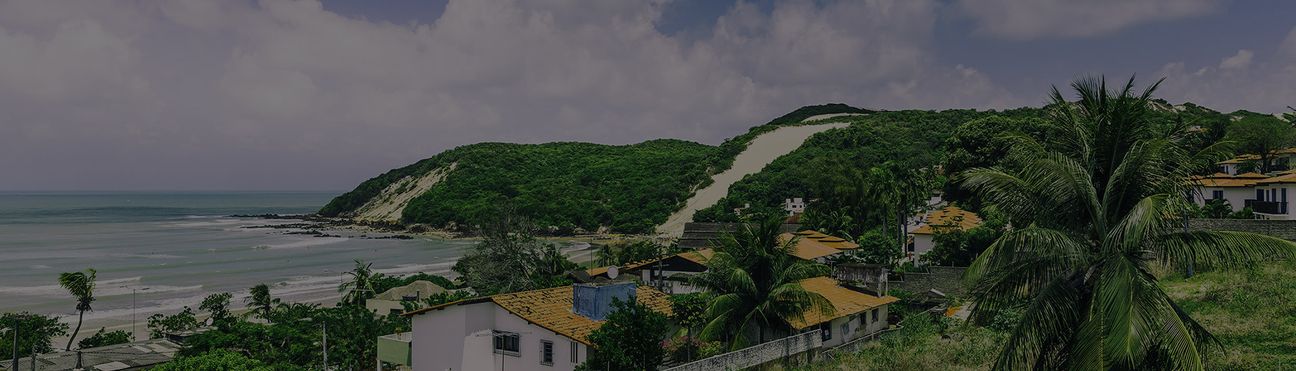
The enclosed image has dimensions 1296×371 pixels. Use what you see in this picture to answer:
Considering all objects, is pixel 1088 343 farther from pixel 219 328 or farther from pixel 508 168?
pixel 508 168

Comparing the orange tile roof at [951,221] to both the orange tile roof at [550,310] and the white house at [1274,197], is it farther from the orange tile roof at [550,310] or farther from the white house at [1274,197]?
the orange tile roof at [550,310]

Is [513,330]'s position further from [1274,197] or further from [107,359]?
[1274,197]

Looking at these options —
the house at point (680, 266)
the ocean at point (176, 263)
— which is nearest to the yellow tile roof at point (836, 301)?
the house at point (680, 266)

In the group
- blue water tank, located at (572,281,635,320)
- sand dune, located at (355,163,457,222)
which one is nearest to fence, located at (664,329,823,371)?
blue water tank, located at (572,281,635,320)

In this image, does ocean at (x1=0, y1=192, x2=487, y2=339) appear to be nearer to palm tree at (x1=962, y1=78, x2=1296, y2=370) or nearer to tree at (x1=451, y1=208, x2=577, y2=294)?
tree at (x1=451, y1=208, x2=577, y2=294)

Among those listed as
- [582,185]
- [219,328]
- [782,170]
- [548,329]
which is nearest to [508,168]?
[582,185]

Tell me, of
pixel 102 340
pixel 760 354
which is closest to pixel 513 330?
pixel 760 354
